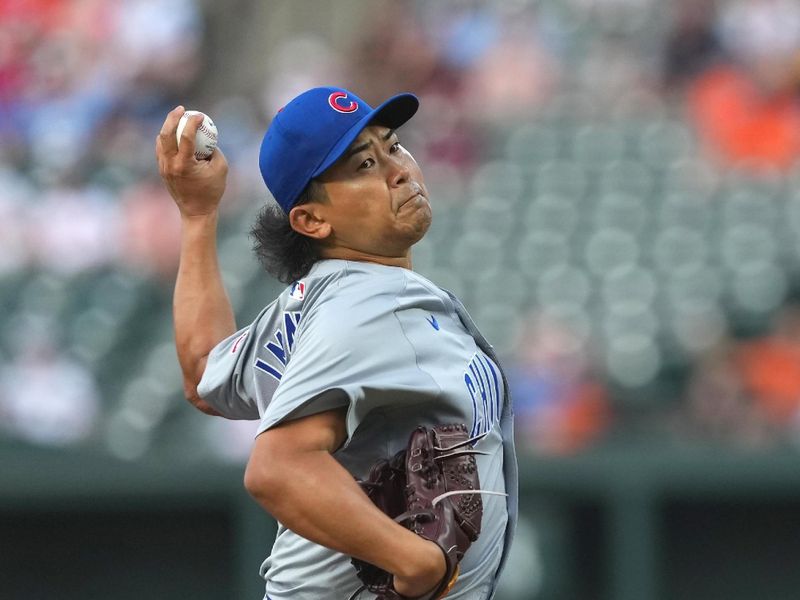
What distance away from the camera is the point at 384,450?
2.45m

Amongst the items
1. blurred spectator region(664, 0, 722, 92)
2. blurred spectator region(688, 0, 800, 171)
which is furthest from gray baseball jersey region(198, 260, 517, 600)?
blurred spectator region(664, 0, 722, 92)

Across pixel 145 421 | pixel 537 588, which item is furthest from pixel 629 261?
pixel 145 421

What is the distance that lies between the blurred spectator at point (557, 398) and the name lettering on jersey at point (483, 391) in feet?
12.1

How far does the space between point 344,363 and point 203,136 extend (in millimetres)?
807

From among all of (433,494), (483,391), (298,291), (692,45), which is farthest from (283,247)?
(692,45)

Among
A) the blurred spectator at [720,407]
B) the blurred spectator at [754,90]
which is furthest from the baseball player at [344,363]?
the blurred spectator at [754,90]

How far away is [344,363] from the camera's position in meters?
2.28

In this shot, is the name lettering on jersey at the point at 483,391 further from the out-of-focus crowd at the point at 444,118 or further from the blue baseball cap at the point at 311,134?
the out-of-focus crowd at the point at 444,118

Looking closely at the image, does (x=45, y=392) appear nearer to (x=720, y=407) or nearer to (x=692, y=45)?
(x=720, y=407)

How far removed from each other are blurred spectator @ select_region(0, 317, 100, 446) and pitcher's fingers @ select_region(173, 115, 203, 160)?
4299 millimetres

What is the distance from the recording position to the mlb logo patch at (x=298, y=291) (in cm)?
251

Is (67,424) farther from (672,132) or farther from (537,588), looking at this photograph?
(672,132)

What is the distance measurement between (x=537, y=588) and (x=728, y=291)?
1.94 metres

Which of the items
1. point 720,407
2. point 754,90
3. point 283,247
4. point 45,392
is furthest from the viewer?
point 754,90
